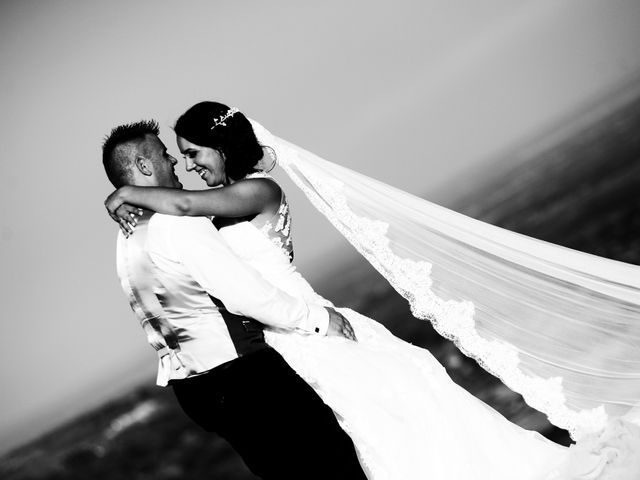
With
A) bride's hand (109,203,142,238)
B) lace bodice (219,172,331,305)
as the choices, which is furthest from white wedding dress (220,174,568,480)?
bride's hand (109,203,142,238)

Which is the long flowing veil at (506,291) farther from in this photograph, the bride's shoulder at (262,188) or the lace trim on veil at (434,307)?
the bride's shoulder at (262,188)

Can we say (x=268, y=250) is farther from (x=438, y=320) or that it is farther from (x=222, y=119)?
(x=438, y=320)

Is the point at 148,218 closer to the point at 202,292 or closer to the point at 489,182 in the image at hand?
the point at 202,292

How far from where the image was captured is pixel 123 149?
2.31 meters

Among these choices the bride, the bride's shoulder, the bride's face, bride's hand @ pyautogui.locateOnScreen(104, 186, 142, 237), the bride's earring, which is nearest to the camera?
bride's hand @ pyautogui.locateOnScreen(104, 186, 142, 237)

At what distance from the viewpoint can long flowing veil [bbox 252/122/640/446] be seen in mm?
2973

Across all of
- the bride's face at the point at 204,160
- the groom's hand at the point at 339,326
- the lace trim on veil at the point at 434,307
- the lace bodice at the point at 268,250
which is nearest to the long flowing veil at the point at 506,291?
the lace trim on veil at the point at 434,307

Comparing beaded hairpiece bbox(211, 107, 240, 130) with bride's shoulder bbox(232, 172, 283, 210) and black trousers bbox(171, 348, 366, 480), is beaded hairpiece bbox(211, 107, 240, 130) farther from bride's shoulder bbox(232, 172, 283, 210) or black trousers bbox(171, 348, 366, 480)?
black trousers bbox(171, 348, 366, 480)

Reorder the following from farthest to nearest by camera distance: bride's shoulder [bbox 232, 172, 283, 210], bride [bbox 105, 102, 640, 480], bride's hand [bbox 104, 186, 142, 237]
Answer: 1. bride's shoulder [bbox 232, 172, 283, 210]
2. bride [bbox 105, 102, 640, 480]
3. bride's hand [bbox 104, 186, 142, 237]

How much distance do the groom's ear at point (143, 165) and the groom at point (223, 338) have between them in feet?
0.25

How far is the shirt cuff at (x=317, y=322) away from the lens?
7.53 ft

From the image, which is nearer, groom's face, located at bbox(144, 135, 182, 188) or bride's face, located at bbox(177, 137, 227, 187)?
groom's face, located at bbox(144, 135, 182, 188)

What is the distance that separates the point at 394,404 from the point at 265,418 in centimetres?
43

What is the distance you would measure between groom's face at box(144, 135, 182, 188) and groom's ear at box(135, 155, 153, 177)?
2cm
